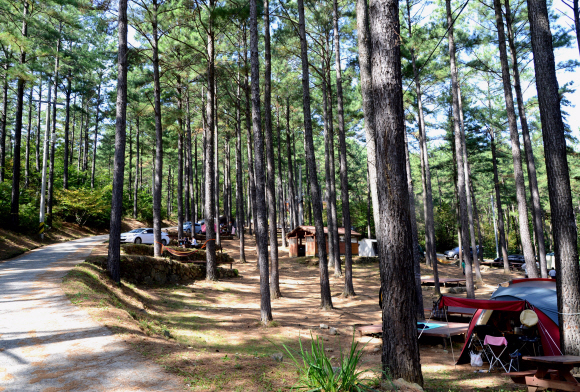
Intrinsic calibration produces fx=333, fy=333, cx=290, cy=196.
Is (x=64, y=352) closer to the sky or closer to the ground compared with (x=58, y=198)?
closer to the ground

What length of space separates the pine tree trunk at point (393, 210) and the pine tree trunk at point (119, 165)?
8215mm

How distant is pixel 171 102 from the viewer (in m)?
21.4

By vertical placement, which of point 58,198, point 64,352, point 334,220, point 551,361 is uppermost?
point 58,198

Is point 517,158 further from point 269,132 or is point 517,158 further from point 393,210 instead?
point 393,210

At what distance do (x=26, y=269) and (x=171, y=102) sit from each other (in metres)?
13.5

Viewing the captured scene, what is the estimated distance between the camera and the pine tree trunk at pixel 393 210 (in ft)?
13.9

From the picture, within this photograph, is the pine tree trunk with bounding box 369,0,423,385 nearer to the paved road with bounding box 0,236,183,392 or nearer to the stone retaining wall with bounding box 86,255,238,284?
the paved road with bounding box 0,236,183,392

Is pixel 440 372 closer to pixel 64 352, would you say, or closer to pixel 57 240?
pixel 64 352

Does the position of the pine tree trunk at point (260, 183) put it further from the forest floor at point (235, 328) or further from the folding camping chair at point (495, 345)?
the folding camping chair at point (495, 345)

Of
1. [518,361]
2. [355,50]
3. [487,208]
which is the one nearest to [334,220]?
[355,50]

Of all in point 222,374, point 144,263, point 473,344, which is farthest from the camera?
point 144,263

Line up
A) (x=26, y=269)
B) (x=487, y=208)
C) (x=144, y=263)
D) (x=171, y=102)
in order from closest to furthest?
(x=26, y=269) < (x=144, y=263) < (x=171, y=102) < (x=487, y=208)

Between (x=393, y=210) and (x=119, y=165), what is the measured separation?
874cm

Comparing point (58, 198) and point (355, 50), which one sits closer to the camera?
point (355, 50)
